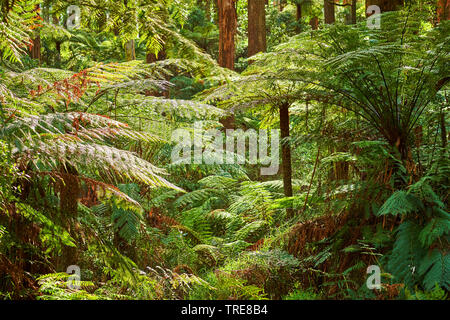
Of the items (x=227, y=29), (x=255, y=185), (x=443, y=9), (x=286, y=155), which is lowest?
(x=255, y=185)

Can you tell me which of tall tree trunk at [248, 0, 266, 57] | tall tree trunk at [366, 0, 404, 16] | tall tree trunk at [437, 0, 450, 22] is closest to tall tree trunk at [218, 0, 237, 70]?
tall tree trunk at [248, 0, 266, 57]

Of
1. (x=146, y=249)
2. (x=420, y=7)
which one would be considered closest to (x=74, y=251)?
(x=146, y=249)

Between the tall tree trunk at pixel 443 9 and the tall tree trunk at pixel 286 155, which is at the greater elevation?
the tall tree trunk at pixel 443 9

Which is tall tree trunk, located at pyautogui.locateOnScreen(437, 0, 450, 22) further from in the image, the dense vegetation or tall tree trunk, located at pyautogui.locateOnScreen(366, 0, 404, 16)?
the dense vegetation

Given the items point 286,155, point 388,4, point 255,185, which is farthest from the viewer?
point 255,185

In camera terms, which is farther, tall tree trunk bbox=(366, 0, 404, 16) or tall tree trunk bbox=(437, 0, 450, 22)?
tall tree trunk bbox=(437, 0, 450, 22)

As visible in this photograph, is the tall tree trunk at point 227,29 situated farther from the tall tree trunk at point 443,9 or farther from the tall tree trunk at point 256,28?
the tall tree trunk at point 443,9

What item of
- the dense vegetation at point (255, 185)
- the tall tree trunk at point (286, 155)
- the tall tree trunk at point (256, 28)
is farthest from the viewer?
the tall tree trunk at point (256, 28)

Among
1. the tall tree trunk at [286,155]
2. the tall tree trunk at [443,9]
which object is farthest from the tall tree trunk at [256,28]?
the tall tree trunk at [286,155]

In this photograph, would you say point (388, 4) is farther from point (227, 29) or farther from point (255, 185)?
point (227, 29)

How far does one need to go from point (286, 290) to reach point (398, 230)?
0.84 metres

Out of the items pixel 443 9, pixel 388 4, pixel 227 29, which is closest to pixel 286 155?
pixel 388 4

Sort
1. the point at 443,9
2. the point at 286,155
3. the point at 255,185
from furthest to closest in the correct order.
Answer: the point at 443,9
the point at 255,185
the point at 286,155

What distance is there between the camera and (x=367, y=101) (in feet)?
11.4
